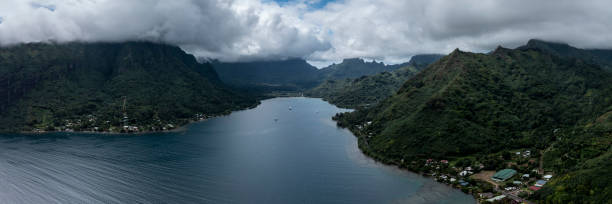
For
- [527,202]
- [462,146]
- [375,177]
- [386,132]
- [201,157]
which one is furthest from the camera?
[386,132]

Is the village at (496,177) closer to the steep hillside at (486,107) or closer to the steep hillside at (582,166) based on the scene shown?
the steep hillside at (582,166)

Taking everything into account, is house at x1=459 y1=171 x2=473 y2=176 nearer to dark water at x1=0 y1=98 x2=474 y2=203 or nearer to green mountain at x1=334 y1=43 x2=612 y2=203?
dark water at x1=0 y1=98 x2=474 y2=203

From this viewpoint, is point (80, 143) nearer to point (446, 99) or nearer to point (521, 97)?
point (446, 99)

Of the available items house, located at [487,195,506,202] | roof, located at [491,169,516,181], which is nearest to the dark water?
house, located at [487,195,506,202]

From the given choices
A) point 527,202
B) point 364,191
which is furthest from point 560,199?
point 364,191

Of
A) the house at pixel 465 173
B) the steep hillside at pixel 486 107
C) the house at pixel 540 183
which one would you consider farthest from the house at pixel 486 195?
the steep hillside at pixel 486 107

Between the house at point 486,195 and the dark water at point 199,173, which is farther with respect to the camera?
the dark water at point 199,173
